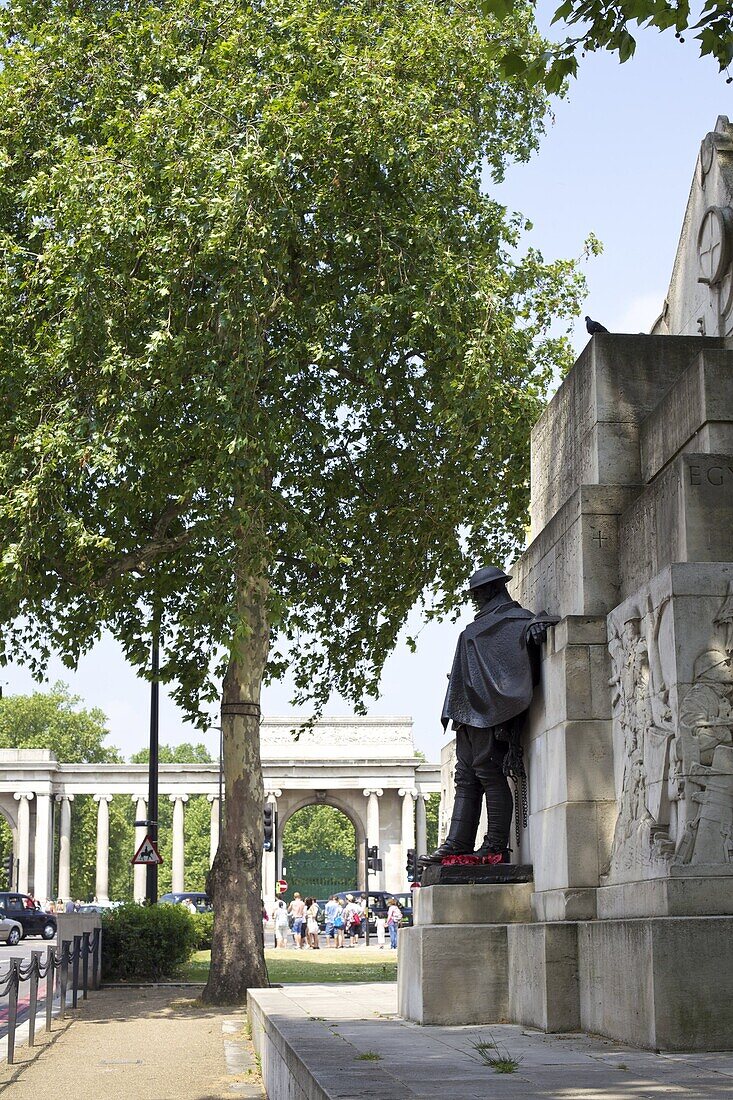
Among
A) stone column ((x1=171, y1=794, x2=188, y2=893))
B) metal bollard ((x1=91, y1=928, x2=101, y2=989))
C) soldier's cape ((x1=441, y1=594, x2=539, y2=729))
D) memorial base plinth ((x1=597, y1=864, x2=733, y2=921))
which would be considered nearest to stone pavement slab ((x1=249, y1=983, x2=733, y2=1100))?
memorial base plinth ((x1=597, y1=864, x2=733, y2=921))

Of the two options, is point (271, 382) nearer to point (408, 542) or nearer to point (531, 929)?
point (408, 542)

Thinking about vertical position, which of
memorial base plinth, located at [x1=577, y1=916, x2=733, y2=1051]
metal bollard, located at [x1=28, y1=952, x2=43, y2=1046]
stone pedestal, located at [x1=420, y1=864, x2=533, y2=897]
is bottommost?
metal bollard, located at [x1=28, y1=952, x2=43, y2=1046]

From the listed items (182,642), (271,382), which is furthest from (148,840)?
(271,382)

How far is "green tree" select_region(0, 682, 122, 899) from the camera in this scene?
93.2 metres

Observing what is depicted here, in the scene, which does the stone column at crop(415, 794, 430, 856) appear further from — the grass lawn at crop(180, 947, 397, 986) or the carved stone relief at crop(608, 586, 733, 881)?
the carved stone relief at crop(608, 586, 733, 881)

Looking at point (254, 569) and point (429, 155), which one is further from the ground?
point (429, 155)

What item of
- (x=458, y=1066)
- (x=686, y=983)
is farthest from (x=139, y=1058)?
(x=686, y=983)

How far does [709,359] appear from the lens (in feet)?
27.0

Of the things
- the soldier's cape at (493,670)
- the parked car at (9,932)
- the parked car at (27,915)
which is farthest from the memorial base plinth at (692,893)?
the parked car at (27,915)

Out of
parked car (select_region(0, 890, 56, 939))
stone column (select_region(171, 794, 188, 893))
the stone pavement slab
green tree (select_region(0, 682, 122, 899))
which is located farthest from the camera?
green tree (select_region(0, 682, 122, 899))

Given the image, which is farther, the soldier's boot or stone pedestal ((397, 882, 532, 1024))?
the soldier's boot

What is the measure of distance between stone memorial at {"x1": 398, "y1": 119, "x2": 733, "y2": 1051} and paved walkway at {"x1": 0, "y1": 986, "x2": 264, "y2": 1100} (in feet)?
6.87

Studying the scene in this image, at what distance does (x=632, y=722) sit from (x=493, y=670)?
1.89m

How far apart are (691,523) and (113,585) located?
13.0m
